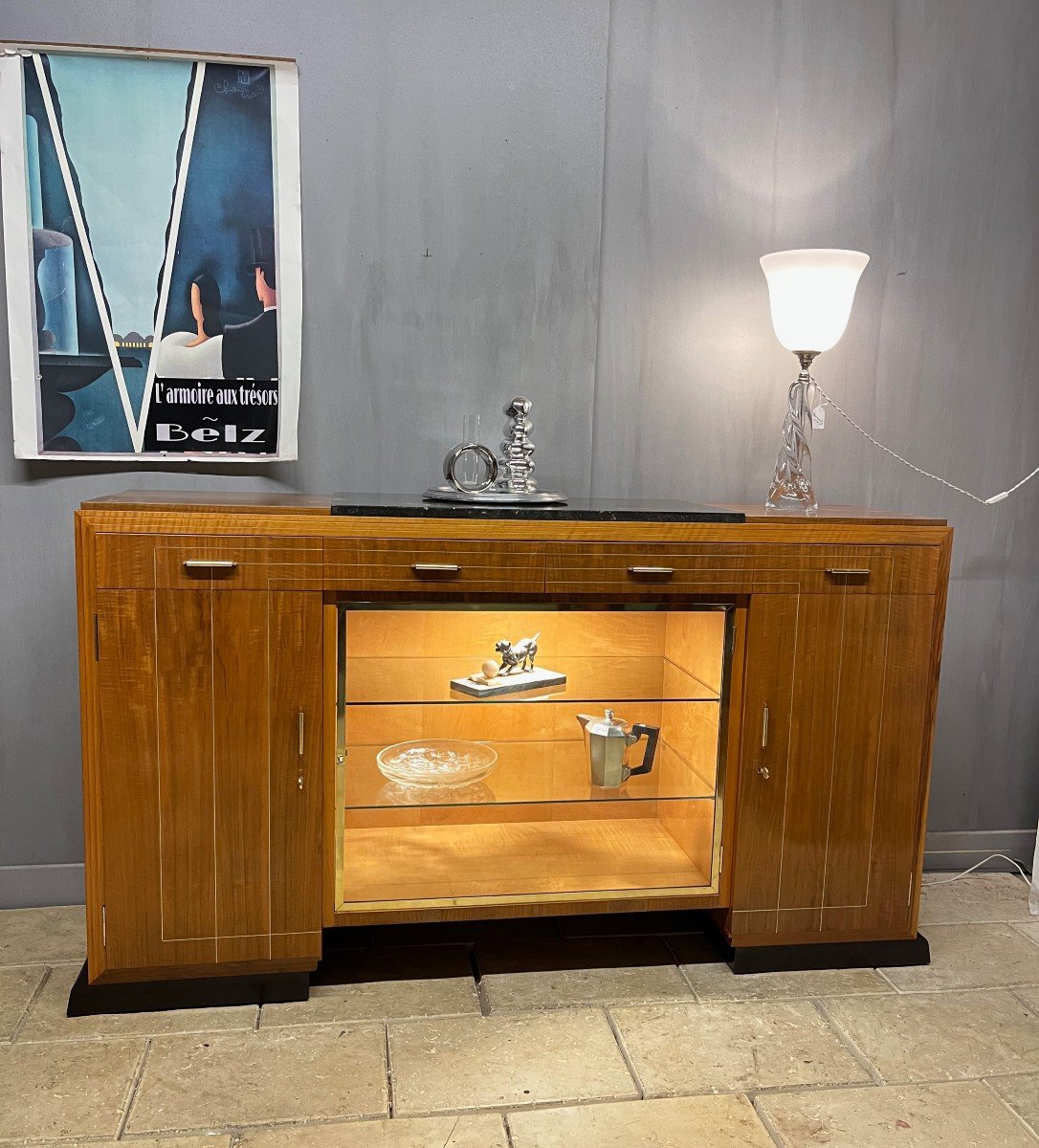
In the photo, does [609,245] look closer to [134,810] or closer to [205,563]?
[205,563]

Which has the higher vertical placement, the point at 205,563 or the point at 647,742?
the point at 205,563

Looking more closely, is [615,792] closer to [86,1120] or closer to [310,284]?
[86,1120]

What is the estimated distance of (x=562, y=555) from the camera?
203cm

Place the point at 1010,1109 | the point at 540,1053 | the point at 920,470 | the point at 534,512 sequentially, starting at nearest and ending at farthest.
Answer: the point at 1010,1109
the point at 540,1053
the point at 534,512
the point at 920,470

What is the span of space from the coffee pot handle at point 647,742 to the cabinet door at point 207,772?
709mm

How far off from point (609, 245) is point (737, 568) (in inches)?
35.1

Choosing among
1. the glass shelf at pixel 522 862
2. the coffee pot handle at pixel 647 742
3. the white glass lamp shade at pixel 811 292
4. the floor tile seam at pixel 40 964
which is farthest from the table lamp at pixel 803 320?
the floor tile seam at pixel 40 964

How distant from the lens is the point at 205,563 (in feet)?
6.26

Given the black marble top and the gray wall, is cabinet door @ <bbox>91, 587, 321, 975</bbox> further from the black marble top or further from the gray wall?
the gray wall

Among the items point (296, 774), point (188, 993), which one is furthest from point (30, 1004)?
point (296, 774)

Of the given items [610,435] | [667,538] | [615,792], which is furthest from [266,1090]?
[610,435]

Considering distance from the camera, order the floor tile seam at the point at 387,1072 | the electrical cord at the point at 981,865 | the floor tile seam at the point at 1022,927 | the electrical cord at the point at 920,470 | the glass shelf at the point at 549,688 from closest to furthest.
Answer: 1. the floor tile seam at the point at 387,1072
2. the glass shelf at the point at 549,688
3. the floor tile seam at the point at 1022,927
4. the electrical cord at the point at 920,470
5. the electrical cord at the point at 981,865

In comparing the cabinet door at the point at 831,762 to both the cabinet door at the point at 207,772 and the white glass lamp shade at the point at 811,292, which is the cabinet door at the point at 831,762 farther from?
the cabinet door at the point at 207,772

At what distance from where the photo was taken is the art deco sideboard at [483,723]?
1942mm
